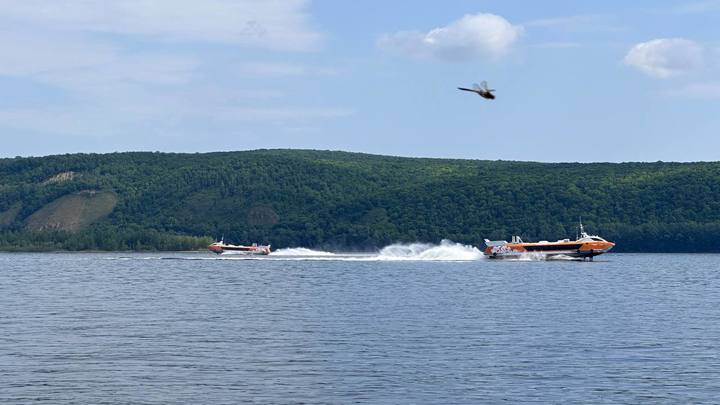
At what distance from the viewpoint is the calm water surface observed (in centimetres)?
5853

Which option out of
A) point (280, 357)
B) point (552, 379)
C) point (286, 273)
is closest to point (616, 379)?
point (552, 379)

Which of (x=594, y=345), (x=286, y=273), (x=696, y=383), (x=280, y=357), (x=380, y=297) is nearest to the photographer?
(x=696, y=383)

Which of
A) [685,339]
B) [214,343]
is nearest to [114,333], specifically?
[214,343]

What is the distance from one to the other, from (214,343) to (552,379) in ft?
86.3

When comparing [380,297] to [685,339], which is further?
[380,297]

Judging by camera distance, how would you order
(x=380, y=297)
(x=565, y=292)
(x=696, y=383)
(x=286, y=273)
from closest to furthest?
1. (x=696, y=383)
2. (x=380, y=297)
3. (x=565, y=292)
4. (x=286, y=273)

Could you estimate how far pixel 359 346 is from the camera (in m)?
76.6

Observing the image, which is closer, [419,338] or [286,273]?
[419,338]

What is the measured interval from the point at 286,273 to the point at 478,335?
11423 cm

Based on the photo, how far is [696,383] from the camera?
2404 inches

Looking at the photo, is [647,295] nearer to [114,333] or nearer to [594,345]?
[594,345]

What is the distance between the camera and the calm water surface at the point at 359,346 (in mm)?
58531

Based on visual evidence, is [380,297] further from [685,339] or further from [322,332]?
[685,339]

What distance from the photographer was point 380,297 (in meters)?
124
